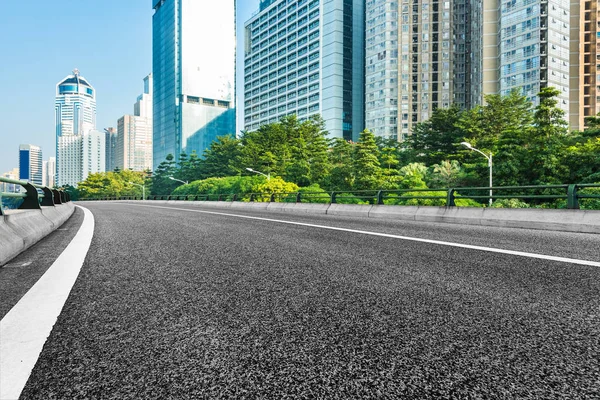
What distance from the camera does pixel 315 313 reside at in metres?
2.81

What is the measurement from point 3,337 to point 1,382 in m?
0.69

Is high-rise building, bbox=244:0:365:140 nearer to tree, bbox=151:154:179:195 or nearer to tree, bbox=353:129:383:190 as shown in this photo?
tree, bbox=151:154:179:195

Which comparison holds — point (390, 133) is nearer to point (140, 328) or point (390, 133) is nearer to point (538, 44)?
point (538, 44)

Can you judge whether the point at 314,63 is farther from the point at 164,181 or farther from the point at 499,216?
the point at 499,216

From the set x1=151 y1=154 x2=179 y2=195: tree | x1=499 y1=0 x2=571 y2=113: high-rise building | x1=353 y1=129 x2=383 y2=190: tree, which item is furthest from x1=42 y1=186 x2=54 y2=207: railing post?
x1=499 y1=0 x2=571 y2=113: high-rise building

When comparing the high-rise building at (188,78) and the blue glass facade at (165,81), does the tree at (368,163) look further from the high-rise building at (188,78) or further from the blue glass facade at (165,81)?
the blue glass facade at (165,81)

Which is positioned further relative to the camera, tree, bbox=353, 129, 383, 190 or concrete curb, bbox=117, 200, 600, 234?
tree, bbox=353, 129, 383, 190

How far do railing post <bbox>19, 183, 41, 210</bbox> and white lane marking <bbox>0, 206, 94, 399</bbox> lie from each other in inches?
189

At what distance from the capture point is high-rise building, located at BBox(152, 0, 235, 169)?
17662cm

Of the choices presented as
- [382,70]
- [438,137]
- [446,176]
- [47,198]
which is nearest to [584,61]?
[382,70]

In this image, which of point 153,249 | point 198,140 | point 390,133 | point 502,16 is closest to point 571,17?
point 502,16

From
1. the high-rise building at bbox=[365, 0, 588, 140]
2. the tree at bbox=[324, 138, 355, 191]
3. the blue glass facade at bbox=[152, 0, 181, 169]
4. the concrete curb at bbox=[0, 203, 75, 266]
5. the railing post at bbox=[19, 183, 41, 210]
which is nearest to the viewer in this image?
the concrete curb at bbox=[0, 203, 75, 266]

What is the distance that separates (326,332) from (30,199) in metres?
8.38

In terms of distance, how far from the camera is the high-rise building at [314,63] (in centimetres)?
13275
